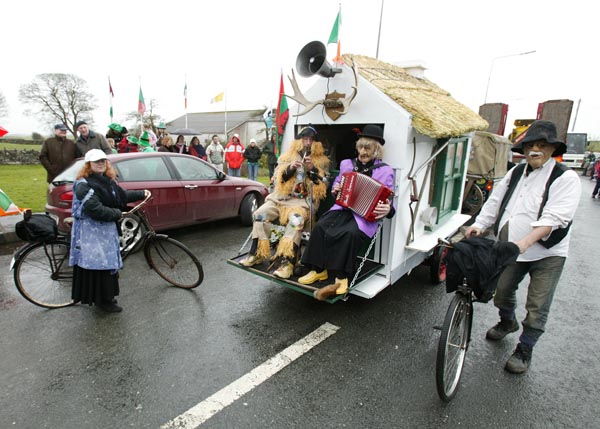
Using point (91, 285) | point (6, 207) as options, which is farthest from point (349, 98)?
point (6, 207)

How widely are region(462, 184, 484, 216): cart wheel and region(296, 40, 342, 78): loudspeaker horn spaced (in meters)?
6.60

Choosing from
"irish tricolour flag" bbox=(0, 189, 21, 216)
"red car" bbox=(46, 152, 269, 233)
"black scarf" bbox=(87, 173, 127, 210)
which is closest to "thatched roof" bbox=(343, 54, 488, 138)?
"black scarf" bbox=(87, 173, 127, 210)

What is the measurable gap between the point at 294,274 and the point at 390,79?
259 cm

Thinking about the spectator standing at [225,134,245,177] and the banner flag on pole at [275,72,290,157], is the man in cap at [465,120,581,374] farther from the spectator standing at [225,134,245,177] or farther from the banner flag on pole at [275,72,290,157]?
the spectator standing at [225,134,245,177]

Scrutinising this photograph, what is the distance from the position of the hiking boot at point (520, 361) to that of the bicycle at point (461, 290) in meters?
0.47

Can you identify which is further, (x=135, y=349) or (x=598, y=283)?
(x=598, y=283)

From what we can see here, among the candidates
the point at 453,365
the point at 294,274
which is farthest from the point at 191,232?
the point at 453,365

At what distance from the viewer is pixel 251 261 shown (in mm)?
3852

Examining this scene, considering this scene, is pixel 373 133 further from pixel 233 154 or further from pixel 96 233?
pixel 233 154

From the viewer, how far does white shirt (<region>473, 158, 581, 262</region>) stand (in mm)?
2516

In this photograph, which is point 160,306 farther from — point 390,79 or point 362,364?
point 390,79

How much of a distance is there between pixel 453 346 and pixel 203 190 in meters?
4.95

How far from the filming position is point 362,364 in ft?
9.61

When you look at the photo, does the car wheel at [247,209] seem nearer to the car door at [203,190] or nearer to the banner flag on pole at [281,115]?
the car door at [203,190]
